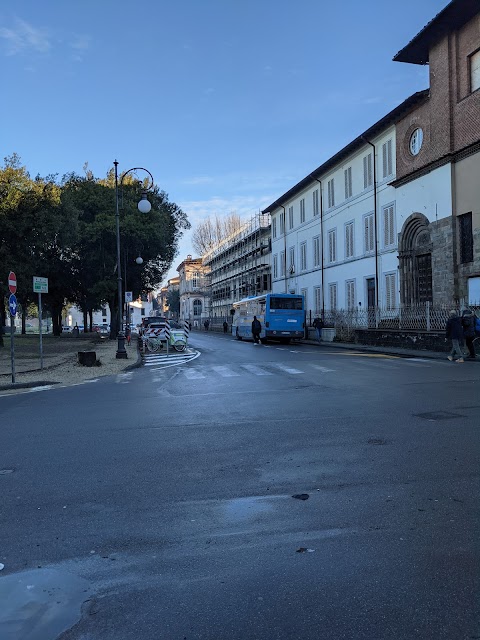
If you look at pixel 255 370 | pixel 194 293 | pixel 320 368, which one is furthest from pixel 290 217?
pixel 194 293

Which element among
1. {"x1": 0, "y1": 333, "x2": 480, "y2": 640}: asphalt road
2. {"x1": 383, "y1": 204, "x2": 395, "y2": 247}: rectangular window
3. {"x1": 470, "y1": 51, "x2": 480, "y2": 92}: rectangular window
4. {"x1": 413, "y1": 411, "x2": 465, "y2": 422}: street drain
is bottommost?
{"x1": 0, "y1": 333, "x2": 480, "y2": 640}: asphalt road

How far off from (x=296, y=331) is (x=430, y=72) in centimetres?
1616

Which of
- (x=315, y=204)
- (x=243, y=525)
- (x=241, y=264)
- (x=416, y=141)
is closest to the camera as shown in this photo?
(x=243, y=525)

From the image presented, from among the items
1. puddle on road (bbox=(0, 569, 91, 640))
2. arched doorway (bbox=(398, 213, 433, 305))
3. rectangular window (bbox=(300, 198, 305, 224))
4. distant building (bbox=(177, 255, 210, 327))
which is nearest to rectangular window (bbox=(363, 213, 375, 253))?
arched doorway (bbox=(398, 213, 433, 305))

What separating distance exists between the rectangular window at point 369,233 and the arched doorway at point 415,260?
3682 millimetres

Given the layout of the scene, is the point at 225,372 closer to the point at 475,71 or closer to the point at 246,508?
the point at 246,508

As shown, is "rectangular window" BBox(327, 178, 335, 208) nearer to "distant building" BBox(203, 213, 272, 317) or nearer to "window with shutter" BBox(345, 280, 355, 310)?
"window with shutter" BBox(345, 280, 355, 310)

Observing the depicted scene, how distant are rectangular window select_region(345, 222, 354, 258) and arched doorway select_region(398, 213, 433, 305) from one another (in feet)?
23.1

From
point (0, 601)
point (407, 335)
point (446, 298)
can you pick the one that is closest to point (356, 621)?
point (0, 601)

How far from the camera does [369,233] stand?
111 ft

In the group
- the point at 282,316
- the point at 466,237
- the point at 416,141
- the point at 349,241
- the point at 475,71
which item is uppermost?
the point at 475,71

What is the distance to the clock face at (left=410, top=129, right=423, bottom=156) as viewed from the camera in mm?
28002

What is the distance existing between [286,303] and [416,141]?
39.6 ft

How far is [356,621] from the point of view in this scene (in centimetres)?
280
